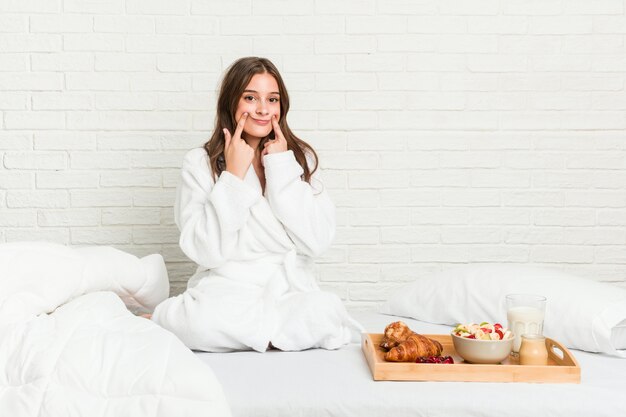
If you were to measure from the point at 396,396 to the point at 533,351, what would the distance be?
1.40 ft

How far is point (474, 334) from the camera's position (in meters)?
2.09

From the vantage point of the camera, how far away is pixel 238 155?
2.62 meters

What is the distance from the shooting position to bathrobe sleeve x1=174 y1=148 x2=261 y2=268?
2.52 meters

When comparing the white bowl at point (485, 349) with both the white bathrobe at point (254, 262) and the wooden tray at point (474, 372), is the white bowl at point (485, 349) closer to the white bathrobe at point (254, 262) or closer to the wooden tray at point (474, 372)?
the wooden tray at point (474, 372)

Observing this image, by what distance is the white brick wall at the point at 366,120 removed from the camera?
10.4 feet

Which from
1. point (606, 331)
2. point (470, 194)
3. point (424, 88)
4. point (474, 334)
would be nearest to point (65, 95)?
point (424, 88)

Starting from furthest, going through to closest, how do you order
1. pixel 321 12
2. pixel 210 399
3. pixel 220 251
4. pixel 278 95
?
→ pixel 321 12, pixel 278 95, pixel 220 251, pixel 210 399

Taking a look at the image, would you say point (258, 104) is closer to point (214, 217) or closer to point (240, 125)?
point (240, 125)

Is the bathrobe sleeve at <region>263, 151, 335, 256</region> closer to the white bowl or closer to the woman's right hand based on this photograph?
the woman's right hand

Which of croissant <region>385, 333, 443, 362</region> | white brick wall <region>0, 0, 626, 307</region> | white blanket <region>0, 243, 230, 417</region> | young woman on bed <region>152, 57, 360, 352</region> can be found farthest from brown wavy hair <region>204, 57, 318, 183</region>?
croissant <region>385, 333, 443, 362</region>

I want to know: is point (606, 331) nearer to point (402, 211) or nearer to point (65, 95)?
point (402, 211)

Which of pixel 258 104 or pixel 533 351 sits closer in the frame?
pixel 533 351

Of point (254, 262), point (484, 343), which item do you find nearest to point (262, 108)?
point (254, 262)

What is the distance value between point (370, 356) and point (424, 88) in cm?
146
